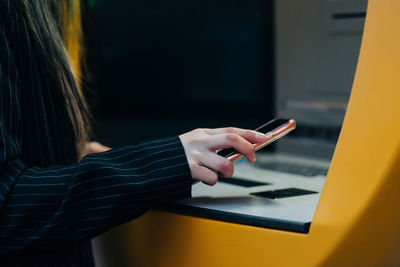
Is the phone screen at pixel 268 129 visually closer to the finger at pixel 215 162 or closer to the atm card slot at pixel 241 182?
the finger at pixel 215 162

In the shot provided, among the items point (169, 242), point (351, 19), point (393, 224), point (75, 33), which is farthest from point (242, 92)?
point (393, 224)

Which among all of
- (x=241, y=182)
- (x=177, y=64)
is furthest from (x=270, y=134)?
(x=177, y=64)

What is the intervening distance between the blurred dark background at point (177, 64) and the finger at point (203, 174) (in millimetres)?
727

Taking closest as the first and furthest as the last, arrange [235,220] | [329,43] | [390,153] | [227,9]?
[390,153] → [235,220] → [329,43] → [227,9]

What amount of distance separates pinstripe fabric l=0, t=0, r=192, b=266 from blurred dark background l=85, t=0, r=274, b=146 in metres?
0.65

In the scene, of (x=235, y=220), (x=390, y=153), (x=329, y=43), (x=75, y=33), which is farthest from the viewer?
(x=329, y=43)

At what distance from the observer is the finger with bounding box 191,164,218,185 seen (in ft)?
2.38

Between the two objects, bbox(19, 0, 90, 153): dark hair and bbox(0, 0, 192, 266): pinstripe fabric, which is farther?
bbox(19, 0, 90, 153): dark hair

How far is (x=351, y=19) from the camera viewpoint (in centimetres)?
119

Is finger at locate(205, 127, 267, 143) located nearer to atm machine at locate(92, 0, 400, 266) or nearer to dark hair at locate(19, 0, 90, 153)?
atm machine at locate(92, 0, 400, 266)

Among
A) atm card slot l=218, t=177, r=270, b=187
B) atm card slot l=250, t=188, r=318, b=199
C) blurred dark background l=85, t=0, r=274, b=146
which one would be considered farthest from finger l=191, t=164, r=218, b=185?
blurred dark background l=85, t=0, r=274, b=146

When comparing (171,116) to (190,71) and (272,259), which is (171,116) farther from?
(272,259)

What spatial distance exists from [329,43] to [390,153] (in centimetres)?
70

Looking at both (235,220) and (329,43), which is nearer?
(235,220)
